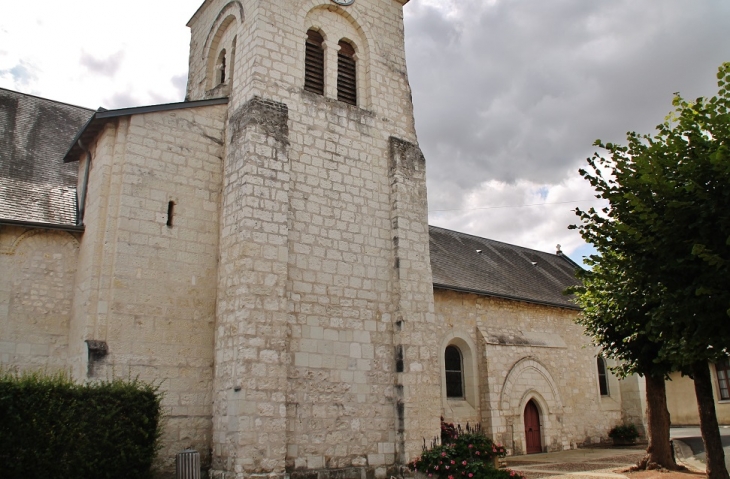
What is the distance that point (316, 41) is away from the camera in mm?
13094

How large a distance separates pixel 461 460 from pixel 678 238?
211 inches

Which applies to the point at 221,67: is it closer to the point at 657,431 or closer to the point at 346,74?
the point at 346,74

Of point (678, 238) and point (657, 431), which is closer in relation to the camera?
point (678, 238)

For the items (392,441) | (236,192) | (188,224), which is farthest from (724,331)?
(188,224)

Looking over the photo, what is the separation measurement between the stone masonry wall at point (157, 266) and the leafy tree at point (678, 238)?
23.0ft

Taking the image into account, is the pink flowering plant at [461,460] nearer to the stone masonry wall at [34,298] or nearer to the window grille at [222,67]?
the stone masonry wall at [34,298]

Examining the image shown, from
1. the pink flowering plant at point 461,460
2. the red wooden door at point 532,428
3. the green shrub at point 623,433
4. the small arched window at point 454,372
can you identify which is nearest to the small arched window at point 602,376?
the green shrub at point 623,433

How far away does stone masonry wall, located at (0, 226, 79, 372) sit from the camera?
10.1 metres

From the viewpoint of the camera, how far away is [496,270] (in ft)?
69.1

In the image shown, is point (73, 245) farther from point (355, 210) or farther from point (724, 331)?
point (724, 331)

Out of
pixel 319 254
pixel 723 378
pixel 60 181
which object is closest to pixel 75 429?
pixel 319 254

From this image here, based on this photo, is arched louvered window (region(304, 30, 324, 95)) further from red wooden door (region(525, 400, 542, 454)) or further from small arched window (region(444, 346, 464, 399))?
red wooden door (region(525, 400, 542, 454))

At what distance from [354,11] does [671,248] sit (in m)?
8.43

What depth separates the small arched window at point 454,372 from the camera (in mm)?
16625
